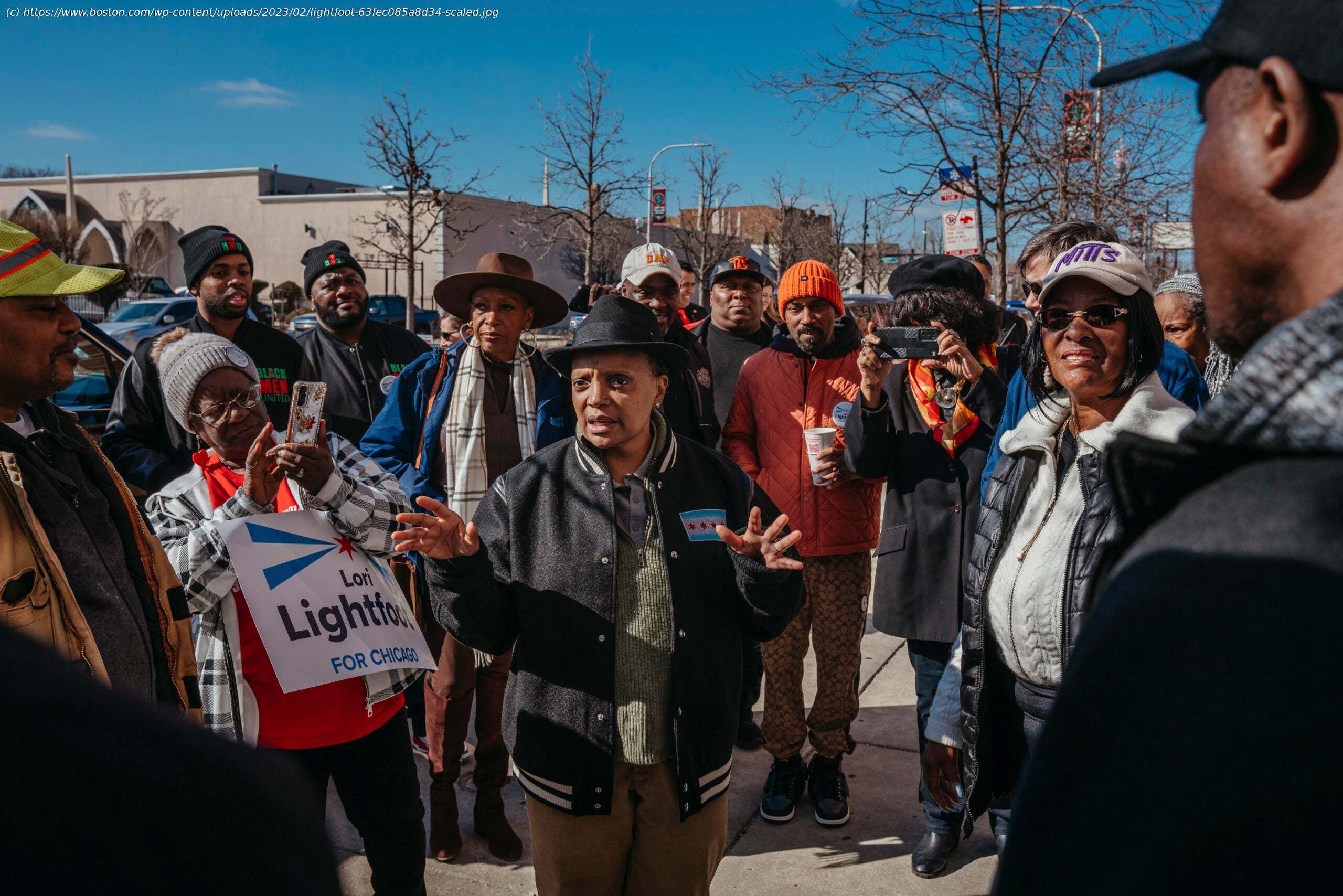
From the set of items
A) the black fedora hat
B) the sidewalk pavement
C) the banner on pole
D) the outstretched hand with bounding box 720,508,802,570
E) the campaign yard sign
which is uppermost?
the banner on pole

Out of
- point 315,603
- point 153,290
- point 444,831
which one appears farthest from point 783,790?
point 153,290

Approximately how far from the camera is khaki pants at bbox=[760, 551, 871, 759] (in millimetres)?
4082

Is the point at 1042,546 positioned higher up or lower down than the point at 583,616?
higher up

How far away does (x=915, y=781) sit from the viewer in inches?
170

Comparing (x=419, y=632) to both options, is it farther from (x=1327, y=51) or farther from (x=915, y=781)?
(x=1327, y=51)

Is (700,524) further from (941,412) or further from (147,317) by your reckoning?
(147,317)

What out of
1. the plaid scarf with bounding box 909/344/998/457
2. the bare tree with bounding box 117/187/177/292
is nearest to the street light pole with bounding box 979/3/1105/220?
the plaid scarf with bounding box 909/344/998/457

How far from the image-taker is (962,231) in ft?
26.1

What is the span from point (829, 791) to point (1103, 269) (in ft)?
8.14

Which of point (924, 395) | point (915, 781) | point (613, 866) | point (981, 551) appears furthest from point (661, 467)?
point (915, 781)

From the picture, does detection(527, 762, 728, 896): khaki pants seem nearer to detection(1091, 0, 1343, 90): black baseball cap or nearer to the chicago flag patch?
the chicago flag patch

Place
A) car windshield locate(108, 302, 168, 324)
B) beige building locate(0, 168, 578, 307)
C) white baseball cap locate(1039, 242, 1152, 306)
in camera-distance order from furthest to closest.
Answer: beige building locate(0, 168, 578, 307), car windshield locate(108, 302, 168, 324), white baseball cap locate(1039, 242, 1152, 306)

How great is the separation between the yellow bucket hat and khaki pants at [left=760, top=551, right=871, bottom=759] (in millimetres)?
2840

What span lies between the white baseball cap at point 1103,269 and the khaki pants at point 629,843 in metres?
1.81
